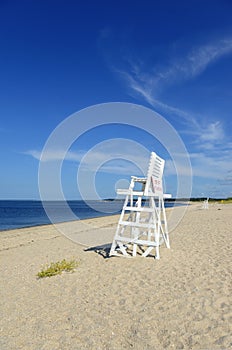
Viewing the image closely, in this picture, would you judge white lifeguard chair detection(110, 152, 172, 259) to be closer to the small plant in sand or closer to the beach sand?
the beach sand

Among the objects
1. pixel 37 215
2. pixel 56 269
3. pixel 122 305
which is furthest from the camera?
pixel 37 215

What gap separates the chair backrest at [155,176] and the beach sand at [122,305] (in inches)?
70.3

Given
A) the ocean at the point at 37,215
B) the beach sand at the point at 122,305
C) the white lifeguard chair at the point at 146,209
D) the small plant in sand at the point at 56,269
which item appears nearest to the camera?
the beach sand at the point at 122,305

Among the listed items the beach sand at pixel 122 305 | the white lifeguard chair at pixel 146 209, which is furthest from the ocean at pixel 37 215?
the beach sand at pixel 122 305

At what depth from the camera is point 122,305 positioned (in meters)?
4.67

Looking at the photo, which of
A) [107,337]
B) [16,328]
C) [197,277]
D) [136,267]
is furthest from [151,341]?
[136,267]

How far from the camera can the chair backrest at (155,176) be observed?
7.50 metres

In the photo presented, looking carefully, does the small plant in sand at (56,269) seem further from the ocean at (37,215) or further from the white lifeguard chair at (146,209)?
the ocean at (37,215)

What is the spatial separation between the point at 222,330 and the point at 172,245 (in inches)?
236

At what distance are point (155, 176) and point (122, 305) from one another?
4.02 meters

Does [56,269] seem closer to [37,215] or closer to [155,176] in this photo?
[155,176]

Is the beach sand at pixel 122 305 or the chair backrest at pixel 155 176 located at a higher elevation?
the chair backrest at pixel 155 176

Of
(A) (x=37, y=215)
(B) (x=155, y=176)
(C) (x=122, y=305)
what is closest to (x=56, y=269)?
(C) (x=122, y=305)

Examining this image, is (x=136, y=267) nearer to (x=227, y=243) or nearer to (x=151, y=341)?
(x=151, y=341)
